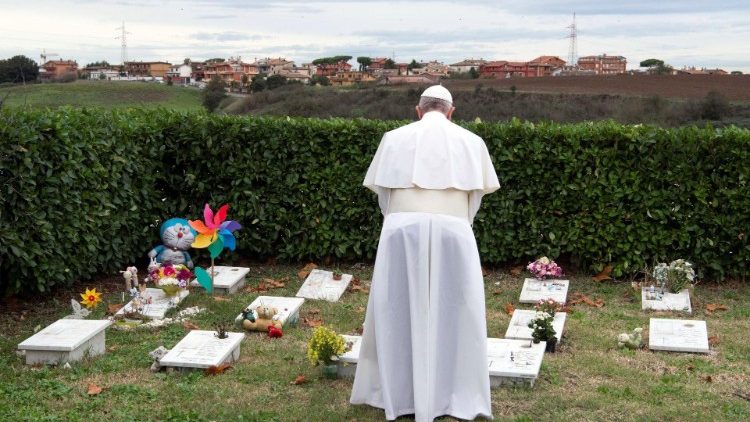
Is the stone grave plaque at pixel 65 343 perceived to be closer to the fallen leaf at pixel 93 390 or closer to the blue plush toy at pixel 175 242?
the fallen leaf at pixel 93 390

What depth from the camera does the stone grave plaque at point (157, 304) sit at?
830cm

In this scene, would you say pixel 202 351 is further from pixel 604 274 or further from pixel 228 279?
pixel 604 274

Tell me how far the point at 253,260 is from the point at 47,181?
3.14m

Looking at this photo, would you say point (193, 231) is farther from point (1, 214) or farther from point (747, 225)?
point (747, 225)

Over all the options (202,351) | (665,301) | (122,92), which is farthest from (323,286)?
(122,92)

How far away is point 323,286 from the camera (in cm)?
956

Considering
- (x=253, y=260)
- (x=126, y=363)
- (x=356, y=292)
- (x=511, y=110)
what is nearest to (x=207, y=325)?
(x=126, y=363)

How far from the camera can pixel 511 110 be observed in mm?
16156

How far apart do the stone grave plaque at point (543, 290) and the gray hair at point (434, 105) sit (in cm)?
378

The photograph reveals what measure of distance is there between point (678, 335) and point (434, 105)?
3354 mm

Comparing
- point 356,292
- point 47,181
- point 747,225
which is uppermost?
point 47,181

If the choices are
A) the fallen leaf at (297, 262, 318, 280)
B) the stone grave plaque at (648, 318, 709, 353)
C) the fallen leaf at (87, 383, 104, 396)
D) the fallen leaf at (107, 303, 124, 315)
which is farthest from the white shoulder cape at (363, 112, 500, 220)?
the fallen leaf at (297, 262, 318, 280)

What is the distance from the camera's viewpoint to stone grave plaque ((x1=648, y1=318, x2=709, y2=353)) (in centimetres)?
737

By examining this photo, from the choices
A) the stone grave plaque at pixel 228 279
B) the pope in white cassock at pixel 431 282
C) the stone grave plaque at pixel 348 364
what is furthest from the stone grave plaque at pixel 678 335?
the stone grave plaque at pixel 228 279
